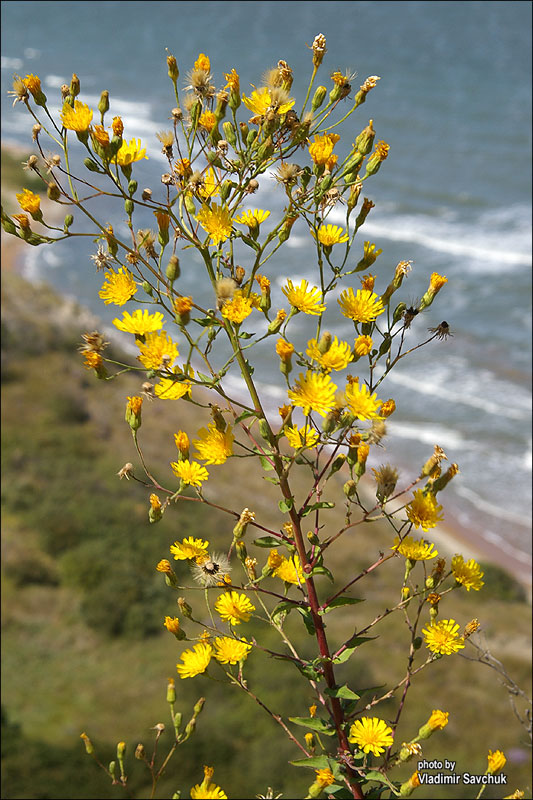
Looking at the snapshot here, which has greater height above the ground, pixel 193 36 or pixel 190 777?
pixel 193 36

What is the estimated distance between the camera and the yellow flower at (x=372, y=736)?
1928mm

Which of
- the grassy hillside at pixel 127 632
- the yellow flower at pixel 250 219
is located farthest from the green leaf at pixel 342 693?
the grassy hillside at pixel 127 632

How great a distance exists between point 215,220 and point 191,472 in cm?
71

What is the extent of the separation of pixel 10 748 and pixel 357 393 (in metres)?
9.01

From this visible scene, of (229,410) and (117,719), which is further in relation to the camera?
(117,719)

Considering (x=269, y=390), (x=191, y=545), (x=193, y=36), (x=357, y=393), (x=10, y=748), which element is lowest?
(x=191, y=545)

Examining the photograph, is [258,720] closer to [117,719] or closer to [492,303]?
[117,719]

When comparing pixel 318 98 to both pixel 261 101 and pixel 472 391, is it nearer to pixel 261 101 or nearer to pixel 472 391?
pixel 261 101

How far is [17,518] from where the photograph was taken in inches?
630

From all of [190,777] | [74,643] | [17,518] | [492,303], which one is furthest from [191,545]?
[492,303]

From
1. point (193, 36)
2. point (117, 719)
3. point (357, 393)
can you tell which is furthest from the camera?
point (193, 36)

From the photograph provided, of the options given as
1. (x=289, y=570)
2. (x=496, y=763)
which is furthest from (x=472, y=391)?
(x=289, y=570)

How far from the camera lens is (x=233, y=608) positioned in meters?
2.07

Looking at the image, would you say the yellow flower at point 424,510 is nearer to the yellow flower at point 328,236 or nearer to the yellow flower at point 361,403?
the yellow flower at point 361,403
